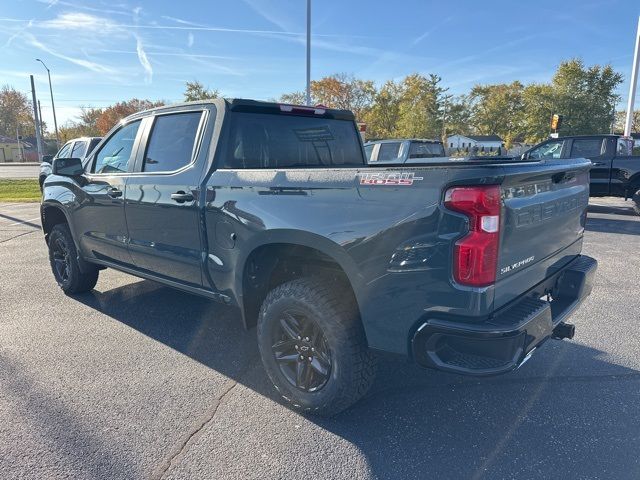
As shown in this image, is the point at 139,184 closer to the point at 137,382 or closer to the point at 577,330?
the point at 137,382

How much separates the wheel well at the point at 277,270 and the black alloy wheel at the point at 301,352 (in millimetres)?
309

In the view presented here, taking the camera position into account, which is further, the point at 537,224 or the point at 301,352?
the point at 301,352

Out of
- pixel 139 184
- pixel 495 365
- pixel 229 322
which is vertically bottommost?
pixel 229 322

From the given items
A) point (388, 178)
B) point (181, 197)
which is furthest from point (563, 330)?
point (181, 197)

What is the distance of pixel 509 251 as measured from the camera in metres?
2.26

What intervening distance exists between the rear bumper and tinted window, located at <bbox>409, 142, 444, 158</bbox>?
9.69 metres

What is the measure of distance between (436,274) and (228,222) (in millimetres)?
1519

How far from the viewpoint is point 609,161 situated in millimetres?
10734

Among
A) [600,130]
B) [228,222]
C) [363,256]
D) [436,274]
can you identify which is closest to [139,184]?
[228,222]

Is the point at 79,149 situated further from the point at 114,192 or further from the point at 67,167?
the point at 114,192

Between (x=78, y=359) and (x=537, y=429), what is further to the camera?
(x=78, y=359)

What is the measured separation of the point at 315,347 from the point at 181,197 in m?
1.51

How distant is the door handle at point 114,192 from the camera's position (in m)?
4.04

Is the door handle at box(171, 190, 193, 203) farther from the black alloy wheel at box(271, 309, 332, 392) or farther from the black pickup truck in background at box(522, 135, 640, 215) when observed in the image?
the black pickup truck in background at box(522, 135, 640, 215)
